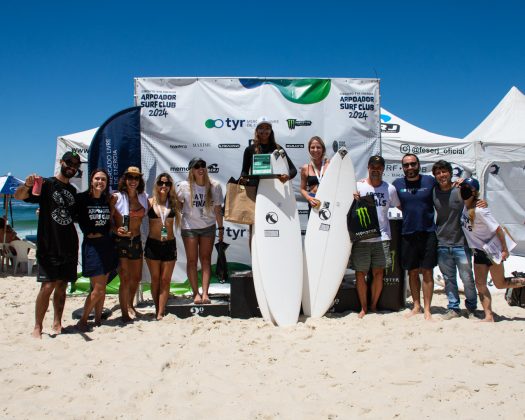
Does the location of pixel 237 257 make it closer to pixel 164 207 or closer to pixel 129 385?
pixel 164 207

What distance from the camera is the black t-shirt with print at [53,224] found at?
376 centimetres

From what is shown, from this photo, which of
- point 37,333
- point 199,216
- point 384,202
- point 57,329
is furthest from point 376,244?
point 37,333

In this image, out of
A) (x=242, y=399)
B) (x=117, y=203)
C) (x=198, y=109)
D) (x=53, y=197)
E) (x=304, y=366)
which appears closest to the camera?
(x=242, y=399)

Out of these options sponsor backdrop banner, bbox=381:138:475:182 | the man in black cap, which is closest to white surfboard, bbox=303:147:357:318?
the man in black cap

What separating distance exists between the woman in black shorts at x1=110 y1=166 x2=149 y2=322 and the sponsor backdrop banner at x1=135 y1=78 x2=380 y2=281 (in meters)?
1.23

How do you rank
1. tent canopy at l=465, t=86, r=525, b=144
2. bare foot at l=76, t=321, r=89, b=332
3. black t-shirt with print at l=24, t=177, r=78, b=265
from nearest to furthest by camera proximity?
1. black t-shirt with print at l=24, t=177, r=78, b=265
2. bare foot at l=76, t=321, r=89, b=332
3. tent canopy at l=465, t=86, r=525, b=144

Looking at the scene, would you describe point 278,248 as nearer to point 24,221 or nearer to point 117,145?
point 117,145

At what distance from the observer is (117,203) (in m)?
4.19

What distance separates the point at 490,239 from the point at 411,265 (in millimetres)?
713

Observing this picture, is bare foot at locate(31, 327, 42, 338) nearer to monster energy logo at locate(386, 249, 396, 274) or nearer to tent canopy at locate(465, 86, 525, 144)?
monster energy logo at locate(386, 249, 396, 274)

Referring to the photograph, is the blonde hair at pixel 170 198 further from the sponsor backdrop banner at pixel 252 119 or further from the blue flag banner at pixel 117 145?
the sponsor backdrop banner at pixel 252 119

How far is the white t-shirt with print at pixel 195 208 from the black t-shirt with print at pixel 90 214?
834 millimetres

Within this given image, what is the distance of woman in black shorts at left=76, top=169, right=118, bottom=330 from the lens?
3.95 meters

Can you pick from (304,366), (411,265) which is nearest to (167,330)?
(304,366)
